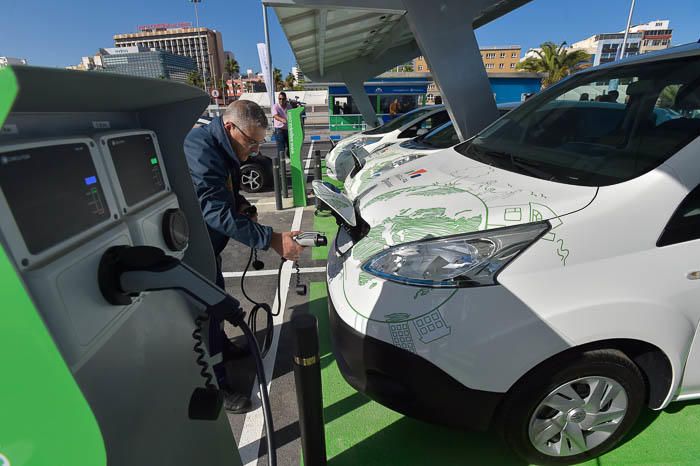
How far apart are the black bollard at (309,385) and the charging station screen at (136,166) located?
74 cm

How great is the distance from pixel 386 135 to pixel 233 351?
5857mm

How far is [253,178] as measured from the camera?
8.12 meters

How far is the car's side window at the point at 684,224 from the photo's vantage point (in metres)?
1.64

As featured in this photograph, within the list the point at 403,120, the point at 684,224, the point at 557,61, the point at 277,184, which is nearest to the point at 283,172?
the point at 277,184

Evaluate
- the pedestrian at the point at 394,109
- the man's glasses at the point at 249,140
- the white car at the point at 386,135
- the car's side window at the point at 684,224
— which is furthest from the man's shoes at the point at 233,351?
the pedestrian at the point at 394,109

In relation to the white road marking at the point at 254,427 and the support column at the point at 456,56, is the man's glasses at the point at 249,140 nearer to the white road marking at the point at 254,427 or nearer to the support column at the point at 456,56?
the white road marking at the point at 254,427

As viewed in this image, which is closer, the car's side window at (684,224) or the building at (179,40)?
the car's side window at (684,224)

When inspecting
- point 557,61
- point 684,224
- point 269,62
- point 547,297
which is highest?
point 557,61

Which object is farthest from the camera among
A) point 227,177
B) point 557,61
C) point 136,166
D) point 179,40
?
point 179,40

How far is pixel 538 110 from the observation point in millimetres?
2832

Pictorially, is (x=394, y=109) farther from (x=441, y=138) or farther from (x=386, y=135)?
(x=441, y=138)

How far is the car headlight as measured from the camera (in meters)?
1.66

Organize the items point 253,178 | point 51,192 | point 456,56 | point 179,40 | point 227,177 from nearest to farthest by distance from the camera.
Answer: point 51,192 < point 227,177 < point 456,56 < point 253,178 < point 179,40

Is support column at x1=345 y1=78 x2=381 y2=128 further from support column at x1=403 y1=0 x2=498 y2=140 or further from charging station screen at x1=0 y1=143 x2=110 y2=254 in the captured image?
charging station screen at x1=0 y1=143 x2=110 y2=254
